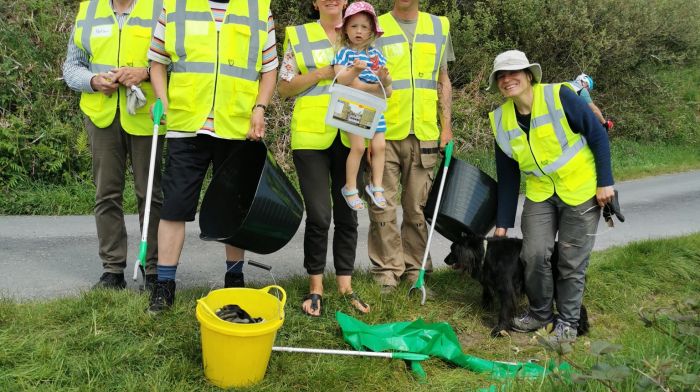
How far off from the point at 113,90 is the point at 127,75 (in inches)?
6.0

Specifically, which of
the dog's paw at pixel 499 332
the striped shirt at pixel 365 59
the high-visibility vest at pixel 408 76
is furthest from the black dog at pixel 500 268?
the striped shirt at pixel 365 59

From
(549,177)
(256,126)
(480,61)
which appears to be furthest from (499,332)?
(480,61)

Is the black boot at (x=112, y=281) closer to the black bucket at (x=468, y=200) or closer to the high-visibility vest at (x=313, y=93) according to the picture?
the high-visibility vest at (x=313, y=93)

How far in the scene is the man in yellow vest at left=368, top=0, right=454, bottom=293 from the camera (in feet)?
14.9

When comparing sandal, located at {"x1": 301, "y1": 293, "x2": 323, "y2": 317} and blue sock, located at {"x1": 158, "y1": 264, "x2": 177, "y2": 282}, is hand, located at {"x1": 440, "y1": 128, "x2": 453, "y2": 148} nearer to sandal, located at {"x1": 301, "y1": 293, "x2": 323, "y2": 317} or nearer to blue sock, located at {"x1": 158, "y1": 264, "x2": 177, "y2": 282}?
sandal, located at {"x1": 301, "y1": 293, "x2": 323, "y2": 317}

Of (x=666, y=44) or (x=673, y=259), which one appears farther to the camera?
(x=666, y=44)

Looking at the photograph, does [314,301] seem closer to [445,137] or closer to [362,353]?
[362,353]

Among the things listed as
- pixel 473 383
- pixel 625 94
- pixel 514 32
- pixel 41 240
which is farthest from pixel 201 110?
pixel 625 94

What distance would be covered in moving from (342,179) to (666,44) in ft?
49.5

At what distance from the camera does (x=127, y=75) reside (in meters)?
4.03

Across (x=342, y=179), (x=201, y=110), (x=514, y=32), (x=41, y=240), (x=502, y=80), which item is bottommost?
(x=41, y=240)

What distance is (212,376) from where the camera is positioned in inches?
122

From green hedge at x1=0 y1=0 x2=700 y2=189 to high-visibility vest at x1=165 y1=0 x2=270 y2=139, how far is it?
177 centimetres

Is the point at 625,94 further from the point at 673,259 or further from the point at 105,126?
the point at 105,126
